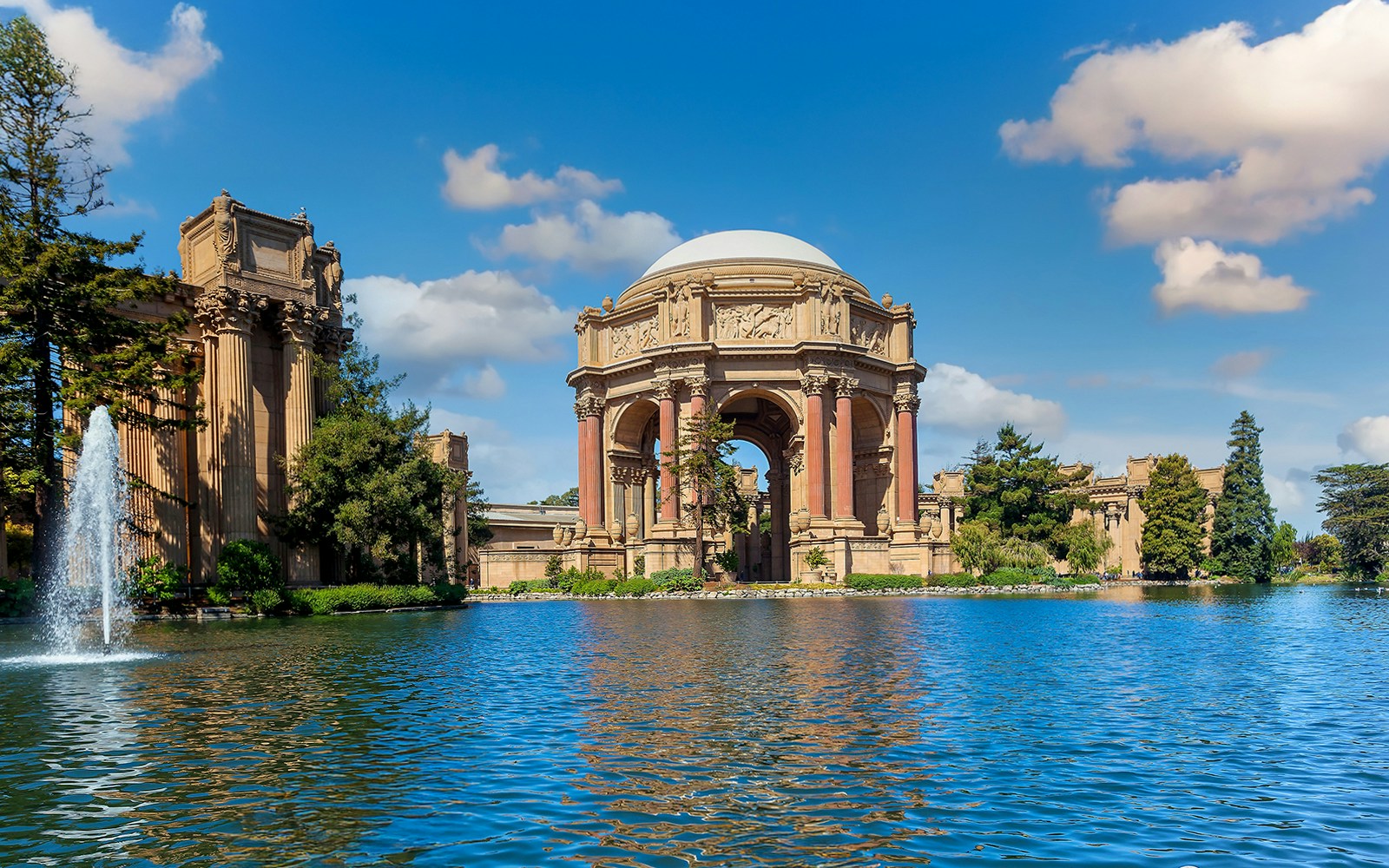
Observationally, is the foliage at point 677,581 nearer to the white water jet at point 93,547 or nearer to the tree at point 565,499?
the white water jet at point 93,547

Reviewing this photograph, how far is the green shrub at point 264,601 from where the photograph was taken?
1129 inches

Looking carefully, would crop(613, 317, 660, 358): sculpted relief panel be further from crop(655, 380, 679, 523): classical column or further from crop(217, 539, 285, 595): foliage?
crop(217, 539, 285, 595): foliage

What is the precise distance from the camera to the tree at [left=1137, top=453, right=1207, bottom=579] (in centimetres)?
7275

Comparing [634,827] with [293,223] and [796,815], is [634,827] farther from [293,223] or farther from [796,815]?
[293,223]

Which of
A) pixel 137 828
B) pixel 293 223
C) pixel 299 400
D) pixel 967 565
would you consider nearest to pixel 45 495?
pixel 299 400

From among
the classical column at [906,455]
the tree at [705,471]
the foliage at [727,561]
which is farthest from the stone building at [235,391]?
the classical column at [906,455]

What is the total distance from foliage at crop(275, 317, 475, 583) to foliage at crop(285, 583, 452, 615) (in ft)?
4.32

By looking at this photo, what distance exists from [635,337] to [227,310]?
37.6 m

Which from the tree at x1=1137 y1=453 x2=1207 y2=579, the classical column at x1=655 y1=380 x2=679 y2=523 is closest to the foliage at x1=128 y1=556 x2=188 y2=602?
the classical column at x1=655 y1=380 x2=679 y2=523

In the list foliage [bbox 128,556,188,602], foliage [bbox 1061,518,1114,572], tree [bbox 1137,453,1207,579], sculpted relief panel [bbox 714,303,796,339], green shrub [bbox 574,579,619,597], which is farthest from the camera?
tree [bbox 1137,453,1207,579]

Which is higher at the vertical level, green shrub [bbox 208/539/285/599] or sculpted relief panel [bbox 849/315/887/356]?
sculpted relief panel [bbox 849/315/887/356]

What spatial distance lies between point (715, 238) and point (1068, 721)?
199ft

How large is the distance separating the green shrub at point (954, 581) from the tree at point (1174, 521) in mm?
25817

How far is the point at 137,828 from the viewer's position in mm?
6875
